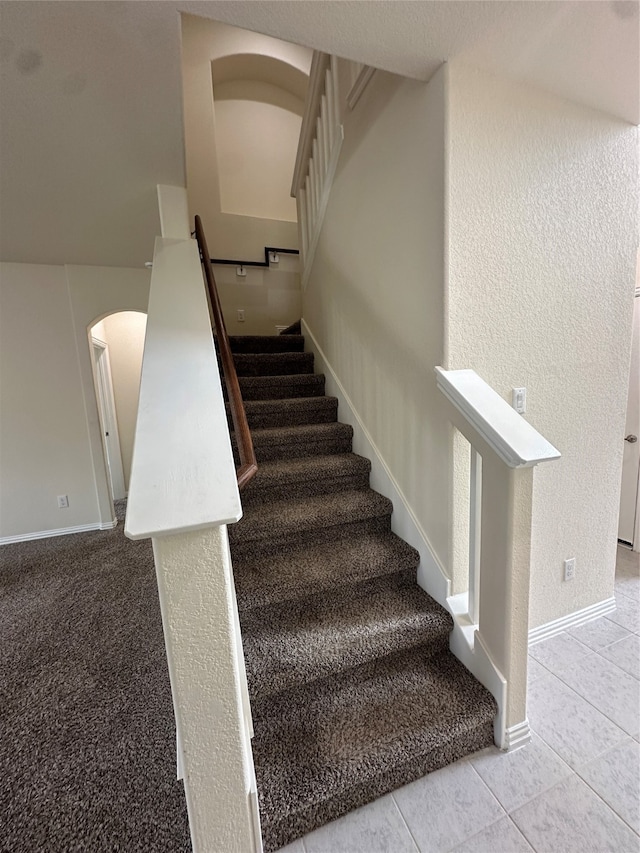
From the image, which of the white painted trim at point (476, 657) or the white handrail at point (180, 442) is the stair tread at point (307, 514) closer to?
the white painted trim at point (476, 657)

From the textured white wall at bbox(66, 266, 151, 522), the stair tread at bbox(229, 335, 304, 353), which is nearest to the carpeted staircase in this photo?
the stair tread at bbox(229, 335, 304, 353)

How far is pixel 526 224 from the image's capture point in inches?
56.9

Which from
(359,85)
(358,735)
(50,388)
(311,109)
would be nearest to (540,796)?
(358,735)

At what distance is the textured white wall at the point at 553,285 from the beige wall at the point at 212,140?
10.1 ft

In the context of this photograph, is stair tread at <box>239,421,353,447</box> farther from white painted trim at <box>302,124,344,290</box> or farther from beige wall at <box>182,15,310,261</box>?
beige wall at <box>182,15,310,261</box>

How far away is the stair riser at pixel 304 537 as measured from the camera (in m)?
1.65

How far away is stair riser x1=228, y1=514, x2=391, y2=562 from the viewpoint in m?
1.65

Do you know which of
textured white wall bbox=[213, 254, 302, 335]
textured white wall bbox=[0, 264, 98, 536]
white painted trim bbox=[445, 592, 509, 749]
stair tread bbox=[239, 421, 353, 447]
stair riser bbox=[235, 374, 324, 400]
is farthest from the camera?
textured white wall bbox=[213, 254, 302, 335]

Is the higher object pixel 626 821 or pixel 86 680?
pixel 86 680

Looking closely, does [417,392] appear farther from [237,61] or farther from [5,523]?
[237,61]

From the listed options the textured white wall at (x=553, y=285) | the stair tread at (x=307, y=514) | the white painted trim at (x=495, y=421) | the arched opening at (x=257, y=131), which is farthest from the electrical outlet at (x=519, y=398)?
the arched opening at (x=257, y=131)

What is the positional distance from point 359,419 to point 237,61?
14.1 feet

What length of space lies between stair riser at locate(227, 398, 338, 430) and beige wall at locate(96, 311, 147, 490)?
2.66m

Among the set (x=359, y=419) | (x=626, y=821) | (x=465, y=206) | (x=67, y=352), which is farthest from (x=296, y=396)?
(x=626, y=821)
